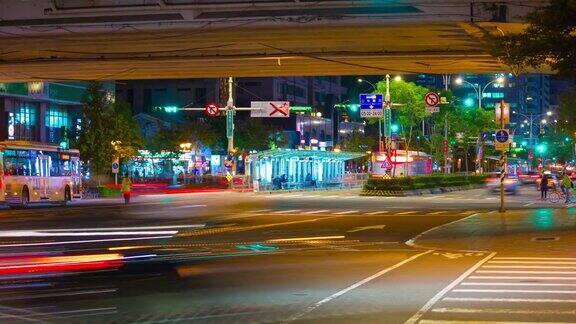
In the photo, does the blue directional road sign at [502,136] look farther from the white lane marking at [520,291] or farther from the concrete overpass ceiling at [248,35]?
the white lane marking at [520,291]

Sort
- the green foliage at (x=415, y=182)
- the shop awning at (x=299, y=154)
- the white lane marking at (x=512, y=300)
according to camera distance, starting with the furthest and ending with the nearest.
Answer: the shop awning at (x=299, y=154)
the green foliage at (x=415, y=182)
the white lane marking at (x=512, y=300)

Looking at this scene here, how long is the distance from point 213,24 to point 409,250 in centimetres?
1017

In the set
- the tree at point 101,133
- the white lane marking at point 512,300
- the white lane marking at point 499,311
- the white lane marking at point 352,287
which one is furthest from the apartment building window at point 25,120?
the white lane marking at point 499,311

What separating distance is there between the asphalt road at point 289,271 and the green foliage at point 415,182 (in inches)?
1029

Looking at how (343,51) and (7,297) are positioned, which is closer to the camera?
(7,297)

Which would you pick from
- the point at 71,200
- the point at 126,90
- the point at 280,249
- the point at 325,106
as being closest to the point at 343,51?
the point at 280,249

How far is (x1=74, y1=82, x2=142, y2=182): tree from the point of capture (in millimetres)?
63062

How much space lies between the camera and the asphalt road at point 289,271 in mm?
11500

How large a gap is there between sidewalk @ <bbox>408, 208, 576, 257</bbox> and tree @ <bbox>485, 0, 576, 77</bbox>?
4461 mm

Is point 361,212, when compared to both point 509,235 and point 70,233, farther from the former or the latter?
point 70,233

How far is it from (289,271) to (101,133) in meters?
48.9

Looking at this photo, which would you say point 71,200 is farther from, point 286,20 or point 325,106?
point 325,106

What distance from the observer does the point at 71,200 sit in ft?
171

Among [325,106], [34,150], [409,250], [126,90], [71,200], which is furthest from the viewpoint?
[325,106]
